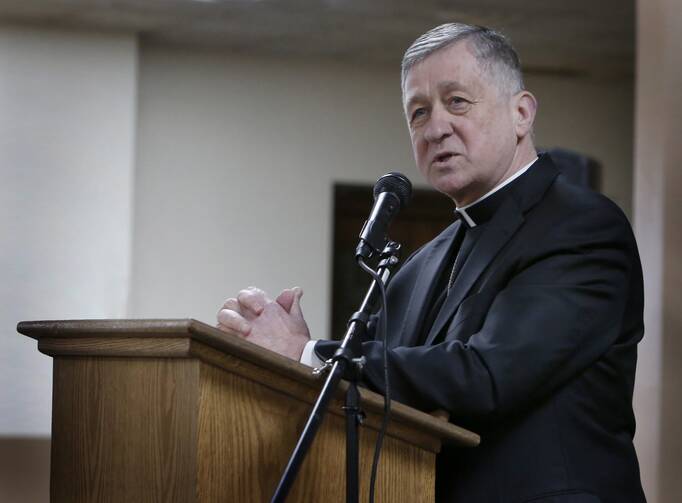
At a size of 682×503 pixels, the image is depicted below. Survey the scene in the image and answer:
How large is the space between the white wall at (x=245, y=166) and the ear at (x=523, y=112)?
4.74 m

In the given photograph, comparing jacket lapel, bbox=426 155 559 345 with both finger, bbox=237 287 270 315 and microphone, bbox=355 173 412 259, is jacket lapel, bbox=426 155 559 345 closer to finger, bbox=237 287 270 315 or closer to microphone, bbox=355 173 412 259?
microphone, bbox=355 173 412 259

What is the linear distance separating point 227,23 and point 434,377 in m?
5.07

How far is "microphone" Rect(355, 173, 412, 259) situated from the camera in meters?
1.88

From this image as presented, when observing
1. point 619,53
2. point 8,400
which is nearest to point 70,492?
point 8,400

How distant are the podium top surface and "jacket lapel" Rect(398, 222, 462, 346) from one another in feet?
1.57

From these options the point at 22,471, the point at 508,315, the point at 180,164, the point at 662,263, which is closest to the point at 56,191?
the point at 180,164

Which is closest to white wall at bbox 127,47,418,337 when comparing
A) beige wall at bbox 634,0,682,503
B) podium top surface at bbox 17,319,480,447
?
beige wall at bbox 634,0,682,503

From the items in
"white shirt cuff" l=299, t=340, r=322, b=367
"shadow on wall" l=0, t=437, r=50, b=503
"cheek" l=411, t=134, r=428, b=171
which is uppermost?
"cheek" l=411, t=134, r=428, b=171

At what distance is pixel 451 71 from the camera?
2299 mm

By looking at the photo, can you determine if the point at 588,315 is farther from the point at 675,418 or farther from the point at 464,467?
the point at 675,418

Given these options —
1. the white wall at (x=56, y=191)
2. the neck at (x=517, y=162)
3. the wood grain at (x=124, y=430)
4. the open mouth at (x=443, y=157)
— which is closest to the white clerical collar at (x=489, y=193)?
the neck at (x=517, y=162)

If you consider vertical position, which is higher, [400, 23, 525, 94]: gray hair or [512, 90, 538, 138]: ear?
[400, 23, 525, 94]: gray hair

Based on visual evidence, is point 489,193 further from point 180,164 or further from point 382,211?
point 180,164

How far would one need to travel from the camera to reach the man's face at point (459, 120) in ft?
7.54
